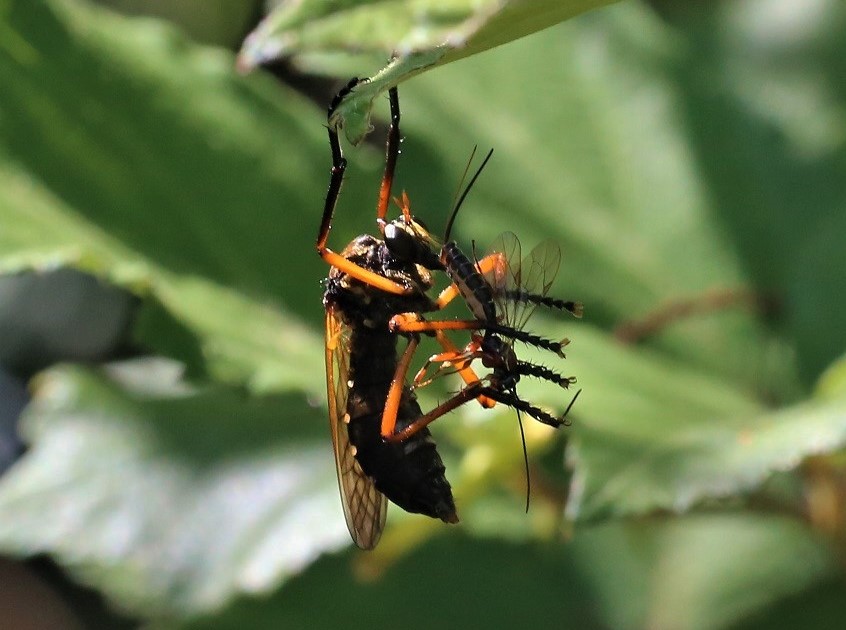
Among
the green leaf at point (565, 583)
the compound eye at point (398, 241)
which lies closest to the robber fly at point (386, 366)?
the compound eye at point (398, 241)

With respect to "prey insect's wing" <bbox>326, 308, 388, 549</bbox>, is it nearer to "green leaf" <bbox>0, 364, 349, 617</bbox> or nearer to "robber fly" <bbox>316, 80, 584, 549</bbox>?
"robber fly" <bbox>316, 80, 584, 549</bbox>

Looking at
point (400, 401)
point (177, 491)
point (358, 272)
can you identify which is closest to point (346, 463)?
point (400, 401)

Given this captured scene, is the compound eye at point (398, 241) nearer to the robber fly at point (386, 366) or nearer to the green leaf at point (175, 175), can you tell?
the robber fly at point (386, 366)

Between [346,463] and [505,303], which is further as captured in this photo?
[346,463]

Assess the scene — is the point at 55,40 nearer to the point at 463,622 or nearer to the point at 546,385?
the point at 546,385

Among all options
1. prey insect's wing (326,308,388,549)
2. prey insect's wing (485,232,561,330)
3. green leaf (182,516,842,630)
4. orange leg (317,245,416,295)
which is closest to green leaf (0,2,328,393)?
prey insect's wing (326,308,388,549)

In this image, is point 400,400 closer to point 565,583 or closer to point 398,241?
point 398,241
